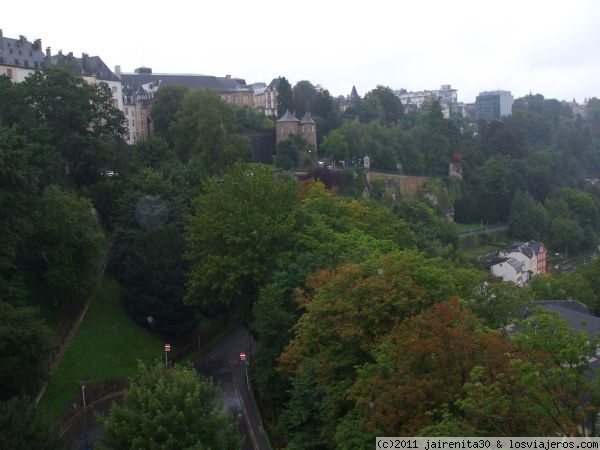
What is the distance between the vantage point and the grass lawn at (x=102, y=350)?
81.7 feet

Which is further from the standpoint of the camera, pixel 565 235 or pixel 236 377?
pixel 565 235

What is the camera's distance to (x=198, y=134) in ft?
158

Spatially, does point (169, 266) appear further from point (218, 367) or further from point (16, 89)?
point (16, 89)

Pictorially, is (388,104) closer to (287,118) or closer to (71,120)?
(287,118)

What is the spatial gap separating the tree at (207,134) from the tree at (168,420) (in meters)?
30.2

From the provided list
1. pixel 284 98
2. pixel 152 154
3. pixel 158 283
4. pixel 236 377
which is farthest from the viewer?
pixel 284 98

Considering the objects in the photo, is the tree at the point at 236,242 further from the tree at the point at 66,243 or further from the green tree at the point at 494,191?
the green tree at the point at 494,191

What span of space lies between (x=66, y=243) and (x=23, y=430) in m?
12.1

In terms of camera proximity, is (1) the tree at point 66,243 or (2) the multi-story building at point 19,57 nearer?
(1) the tree at point 66,243

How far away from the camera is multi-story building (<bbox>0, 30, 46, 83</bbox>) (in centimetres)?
4941

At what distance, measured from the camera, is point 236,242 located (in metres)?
28.3

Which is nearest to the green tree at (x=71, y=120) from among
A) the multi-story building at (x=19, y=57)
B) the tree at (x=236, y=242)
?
the tree at (x=236, y=242)

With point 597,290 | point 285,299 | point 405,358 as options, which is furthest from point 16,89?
point 597,290

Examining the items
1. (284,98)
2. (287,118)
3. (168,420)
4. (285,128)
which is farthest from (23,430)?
(284,98)
